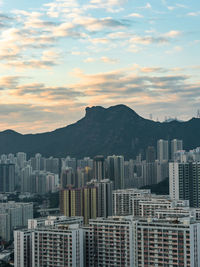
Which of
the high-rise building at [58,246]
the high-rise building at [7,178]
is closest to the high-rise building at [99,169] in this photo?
the high-rise building at [7,178]

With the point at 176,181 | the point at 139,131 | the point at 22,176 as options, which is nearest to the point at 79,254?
the point at 176,181

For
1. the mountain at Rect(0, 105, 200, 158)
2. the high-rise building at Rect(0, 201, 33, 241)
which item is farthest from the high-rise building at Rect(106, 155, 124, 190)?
the mountain at Rect(0, 105, 200, 158)

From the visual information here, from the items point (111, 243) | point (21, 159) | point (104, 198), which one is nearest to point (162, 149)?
point (21, 159)

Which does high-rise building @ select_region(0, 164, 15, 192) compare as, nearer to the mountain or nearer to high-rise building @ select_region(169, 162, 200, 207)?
the mountain

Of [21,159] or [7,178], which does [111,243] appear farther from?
[21,159]

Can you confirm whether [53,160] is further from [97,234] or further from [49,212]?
[97,234]

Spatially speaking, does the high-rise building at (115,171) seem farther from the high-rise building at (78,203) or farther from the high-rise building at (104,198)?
the high-rise building at (78,203)

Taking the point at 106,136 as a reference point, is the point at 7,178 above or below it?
below
